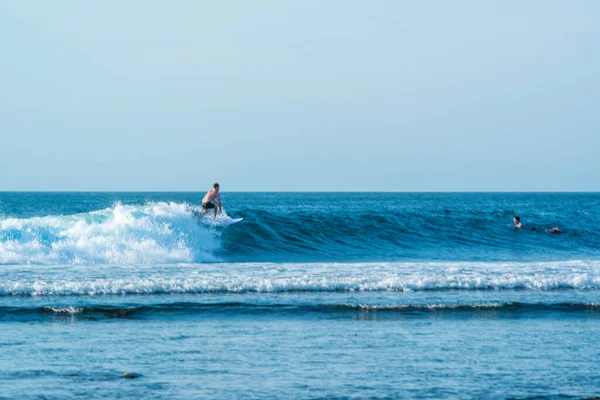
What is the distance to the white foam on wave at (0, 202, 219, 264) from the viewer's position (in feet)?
70.7

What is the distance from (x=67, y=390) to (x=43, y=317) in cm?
465

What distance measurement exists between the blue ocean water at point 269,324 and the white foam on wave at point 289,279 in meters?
0.05

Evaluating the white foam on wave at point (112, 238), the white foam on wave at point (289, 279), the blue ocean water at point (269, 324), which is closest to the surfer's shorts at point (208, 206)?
the white foam on wave at point (112, 238)

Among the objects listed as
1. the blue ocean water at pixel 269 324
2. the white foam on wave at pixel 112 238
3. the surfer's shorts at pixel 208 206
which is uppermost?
the surfer's shorts at pixel 208 206

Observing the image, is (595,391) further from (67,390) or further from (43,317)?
(43,317)

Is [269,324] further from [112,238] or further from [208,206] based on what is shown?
[208,206]

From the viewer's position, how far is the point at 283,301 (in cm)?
1415

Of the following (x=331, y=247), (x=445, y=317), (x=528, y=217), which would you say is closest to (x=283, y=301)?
(x=445, y=317)

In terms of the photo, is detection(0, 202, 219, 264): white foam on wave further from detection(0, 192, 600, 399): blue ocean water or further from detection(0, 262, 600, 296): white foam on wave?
detection(0, 262, 600, 296): white foam on wave

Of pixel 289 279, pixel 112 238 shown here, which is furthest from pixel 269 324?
pixel 112 238

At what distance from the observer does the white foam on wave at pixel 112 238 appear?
2156 centimetres

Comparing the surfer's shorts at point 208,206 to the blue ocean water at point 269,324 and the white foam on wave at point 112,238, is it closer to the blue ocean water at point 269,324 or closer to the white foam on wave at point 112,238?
the white foam on wave at point 112,238

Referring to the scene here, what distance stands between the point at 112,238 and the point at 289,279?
8605 mm

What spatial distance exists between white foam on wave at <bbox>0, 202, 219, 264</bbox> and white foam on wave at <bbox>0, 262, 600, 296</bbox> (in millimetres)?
3502
